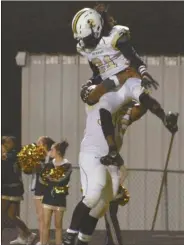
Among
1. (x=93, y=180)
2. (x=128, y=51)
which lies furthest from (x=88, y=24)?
(x=93, y=180)

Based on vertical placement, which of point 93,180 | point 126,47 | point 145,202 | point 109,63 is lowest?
point 145,202

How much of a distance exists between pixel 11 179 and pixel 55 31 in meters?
3.23

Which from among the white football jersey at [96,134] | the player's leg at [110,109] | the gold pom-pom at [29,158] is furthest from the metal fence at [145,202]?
the player's leg at [110,109]

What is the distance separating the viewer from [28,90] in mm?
13633

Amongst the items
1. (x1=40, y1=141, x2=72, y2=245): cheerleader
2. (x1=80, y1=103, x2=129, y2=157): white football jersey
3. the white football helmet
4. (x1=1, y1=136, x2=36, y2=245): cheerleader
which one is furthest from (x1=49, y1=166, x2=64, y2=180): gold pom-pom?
the white football helmet

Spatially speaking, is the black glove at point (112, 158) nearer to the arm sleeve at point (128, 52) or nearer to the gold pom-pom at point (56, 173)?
the arm sleeve at point (128, 52)

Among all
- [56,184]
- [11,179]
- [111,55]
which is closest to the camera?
[111,55]

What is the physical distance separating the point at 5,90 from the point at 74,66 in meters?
1.02

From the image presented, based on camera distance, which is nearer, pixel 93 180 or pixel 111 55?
pixel 93 180

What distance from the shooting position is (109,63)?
6.60 metres

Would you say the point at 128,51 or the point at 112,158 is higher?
the point at 128,51

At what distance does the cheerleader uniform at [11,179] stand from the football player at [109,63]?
13.2ft

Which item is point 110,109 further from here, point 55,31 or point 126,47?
point 55,31

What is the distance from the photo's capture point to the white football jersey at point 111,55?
656cm
